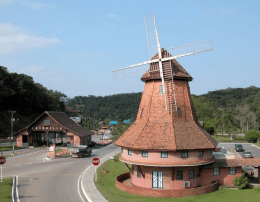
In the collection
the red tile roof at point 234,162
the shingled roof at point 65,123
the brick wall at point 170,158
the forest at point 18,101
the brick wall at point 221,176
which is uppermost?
the forest at point 18,101

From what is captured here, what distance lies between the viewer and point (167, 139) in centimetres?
2717

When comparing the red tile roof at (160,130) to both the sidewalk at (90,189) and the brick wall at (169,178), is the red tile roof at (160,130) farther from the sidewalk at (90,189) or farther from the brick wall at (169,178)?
the sidewalk at (90,189)

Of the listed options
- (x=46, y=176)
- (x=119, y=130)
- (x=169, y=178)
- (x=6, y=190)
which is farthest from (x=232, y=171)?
(x=119, y=130)

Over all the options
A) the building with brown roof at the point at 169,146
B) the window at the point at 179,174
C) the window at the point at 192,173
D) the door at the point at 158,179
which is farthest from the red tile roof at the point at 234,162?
the door at the point at 158,179

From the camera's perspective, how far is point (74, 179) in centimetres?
3145

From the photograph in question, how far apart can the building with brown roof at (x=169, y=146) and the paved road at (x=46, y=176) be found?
533 cm

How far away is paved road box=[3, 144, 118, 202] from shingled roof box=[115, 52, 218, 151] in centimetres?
668

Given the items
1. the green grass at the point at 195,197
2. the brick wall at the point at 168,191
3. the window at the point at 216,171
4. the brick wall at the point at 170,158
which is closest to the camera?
the green grass at the point at 195,197

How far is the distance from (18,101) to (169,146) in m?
70.2

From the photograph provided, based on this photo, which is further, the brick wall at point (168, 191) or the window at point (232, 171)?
the window at point (232, 171)

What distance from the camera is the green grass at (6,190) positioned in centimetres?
2304

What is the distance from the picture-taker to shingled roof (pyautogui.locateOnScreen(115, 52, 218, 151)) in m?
27.0

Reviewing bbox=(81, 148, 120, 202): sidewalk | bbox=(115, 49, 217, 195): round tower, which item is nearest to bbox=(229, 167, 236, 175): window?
bbox=(115, 49, 217, 195): round tower

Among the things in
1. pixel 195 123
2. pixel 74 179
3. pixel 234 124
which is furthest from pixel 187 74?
pixel 234 124
